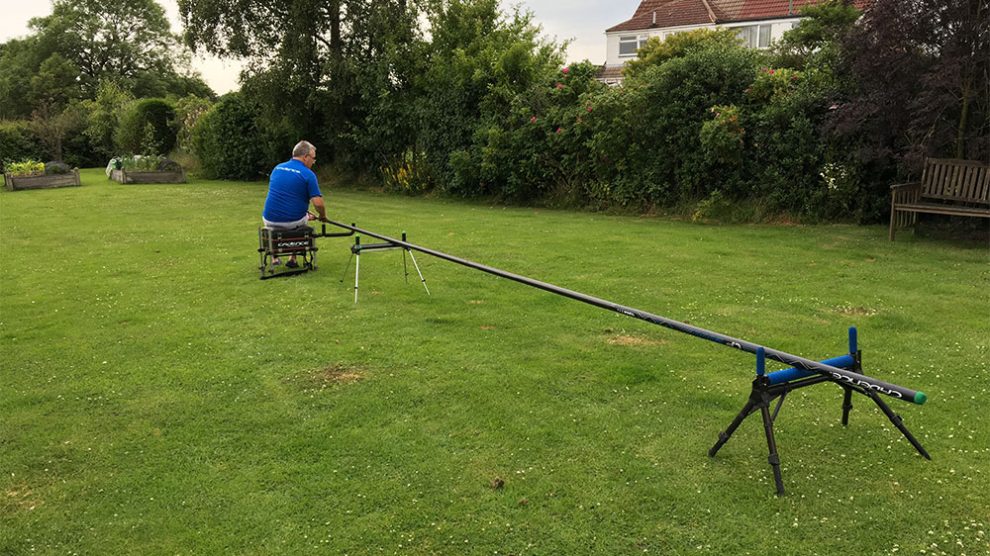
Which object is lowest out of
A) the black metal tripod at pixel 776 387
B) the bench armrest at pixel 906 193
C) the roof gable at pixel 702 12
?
the black metal tripod at pixel 776 387

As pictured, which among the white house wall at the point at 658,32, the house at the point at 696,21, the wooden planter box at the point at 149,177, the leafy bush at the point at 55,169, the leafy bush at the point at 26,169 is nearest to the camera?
the leafy bush at the point at 26,169

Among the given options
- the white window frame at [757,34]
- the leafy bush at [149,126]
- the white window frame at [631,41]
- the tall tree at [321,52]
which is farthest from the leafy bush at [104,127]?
the white window frame at [757,34]

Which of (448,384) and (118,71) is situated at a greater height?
(118,71)

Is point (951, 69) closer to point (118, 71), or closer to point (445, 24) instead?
point (445, 24)

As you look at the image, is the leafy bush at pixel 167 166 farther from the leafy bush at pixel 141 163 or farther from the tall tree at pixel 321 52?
the tall tree at pixel 321 52

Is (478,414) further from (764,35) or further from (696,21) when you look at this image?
(696,21)

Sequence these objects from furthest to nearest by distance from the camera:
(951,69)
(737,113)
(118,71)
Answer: (118,71), (737,113), (951,69)

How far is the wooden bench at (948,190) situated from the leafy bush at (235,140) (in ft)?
62.3

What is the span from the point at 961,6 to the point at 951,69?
85 cm

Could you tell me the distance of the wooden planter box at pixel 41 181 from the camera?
68.0 ft

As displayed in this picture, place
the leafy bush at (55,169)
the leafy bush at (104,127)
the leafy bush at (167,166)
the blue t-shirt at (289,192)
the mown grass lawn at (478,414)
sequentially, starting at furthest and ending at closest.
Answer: the leafy bush at (104,127), the leafy bush at (167,166), the leafy bush at (55,169), the blue t-shirt at (289,192), the mown grass lawn at (478,414)

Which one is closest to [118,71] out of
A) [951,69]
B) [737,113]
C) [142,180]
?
[142,180]

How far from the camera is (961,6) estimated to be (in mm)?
9188

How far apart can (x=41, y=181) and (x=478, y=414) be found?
71.2 ft
